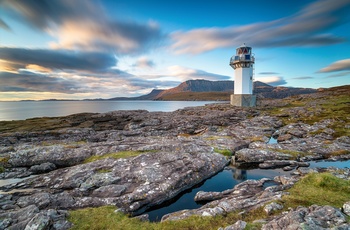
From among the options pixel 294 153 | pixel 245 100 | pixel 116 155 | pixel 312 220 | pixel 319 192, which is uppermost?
pixel 245 100

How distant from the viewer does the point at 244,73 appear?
78438 mm

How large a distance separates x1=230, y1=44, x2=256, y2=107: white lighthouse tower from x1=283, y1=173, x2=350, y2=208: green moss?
6720 cm

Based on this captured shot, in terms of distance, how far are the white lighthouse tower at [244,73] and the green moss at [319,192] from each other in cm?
6720

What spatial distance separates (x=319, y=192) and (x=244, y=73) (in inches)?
2784

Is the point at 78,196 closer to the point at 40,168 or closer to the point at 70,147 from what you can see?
the point at 40,168

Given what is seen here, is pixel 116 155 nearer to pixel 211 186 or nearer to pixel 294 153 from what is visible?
pixel 211 186

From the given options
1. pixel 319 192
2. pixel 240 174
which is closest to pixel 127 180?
pixel 240 174

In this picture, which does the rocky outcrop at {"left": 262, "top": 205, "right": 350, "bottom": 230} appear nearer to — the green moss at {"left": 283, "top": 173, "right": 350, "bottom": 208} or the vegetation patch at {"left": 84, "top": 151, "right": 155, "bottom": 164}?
the green moss at {"left": 283, "top": 173, "right": 350, "bottom": 208}

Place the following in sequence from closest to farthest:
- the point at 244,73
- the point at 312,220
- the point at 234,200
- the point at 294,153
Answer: the point at 312,220 < the point at 234,200 < the point at 294,153 < the point at 244,73

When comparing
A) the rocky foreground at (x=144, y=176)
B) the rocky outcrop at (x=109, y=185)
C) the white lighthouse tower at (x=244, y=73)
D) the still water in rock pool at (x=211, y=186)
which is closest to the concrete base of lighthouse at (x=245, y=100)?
the white lighthouse tower at (x=244, y=73)

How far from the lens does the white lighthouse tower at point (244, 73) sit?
78.4m

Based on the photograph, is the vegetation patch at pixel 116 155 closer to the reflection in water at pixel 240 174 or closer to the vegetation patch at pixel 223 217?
the vegetation patch at pixel 223 217

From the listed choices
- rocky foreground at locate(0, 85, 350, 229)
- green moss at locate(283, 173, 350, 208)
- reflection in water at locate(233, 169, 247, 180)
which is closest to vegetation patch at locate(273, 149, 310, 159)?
rocky foreground at locate(0, 85, 350, 229)

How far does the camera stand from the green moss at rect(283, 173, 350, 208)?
42.9 feet
